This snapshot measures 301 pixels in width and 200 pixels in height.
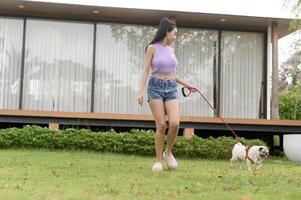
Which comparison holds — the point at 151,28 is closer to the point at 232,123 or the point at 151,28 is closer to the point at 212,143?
→ the point at 232,123

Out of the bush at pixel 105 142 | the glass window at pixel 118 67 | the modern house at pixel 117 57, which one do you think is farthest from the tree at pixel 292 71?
the bush at pixel 105 142

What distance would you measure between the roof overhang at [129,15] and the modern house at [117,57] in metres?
0.02

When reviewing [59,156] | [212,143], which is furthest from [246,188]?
[212,143]

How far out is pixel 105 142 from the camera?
894cm

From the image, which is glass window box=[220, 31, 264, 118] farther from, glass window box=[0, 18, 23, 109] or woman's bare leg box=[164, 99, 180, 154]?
woman's bare leg box=[164, 99, 180, 154]

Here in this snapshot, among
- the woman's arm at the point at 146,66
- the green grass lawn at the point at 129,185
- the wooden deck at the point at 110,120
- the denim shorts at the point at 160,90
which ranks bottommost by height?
the green grass lawn at the point at 129,185

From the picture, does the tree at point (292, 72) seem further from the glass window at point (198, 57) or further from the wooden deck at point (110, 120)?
the wooden deck at point (110, 120)

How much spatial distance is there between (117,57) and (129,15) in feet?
3.21

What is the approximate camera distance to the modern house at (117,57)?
1137 centimetres

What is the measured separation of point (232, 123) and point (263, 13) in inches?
99.4

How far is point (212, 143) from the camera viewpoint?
9016 millimetres

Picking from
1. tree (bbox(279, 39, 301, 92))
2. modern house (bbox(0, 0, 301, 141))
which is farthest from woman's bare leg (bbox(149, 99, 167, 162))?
tree (bbox(279, 39, 301, 92))

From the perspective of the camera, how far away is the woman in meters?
5.48

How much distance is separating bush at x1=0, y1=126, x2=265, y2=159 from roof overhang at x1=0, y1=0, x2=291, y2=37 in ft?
9.84
